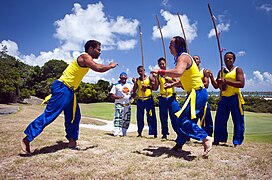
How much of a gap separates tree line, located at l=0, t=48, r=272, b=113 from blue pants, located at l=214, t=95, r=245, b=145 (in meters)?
13.3

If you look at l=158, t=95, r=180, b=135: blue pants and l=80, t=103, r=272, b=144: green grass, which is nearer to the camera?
l=158, t=95, r=180, b=135: blue pants

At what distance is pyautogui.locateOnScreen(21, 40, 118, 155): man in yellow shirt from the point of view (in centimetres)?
410

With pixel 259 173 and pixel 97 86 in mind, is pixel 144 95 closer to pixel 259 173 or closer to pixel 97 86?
pixel 259 173

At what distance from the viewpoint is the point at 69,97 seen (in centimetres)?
446

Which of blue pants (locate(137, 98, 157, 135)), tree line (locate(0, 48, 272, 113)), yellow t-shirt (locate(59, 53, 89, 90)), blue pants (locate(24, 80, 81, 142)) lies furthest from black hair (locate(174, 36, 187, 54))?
tree line (locate(0, 48, 272, 113))

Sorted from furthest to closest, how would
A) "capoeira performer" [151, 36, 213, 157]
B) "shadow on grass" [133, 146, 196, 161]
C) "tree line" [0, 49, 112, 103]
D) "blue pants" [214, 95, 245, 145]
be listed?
1. "tree line" [0, 49, 112, 103]
2. "blue pants" [214, 95, 245, 145]
3. "shadow on grass" [133, 146, 196, 161]
4. "capoeira performer" [151, 36, 213, 157]

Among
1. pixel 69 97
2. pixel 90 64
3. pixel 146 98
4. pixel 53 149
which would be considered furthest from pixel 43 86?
pixel 90 64

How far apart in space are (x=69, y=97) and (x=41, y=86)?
31.3 meters

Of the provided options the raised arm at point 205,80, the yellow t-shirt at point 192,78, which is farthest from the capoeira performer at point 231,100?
the yellow t-shirt at point 192,78

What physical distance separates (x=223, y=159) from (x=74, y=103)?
2868 mm

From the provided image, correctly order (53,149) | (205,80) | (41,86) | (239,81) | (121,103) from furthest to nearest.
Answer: (41,86), (121,103), (205,80), (239,81), (53,149)

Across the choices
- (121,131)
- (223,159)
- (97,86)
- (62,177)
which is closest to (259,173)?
(223,159)

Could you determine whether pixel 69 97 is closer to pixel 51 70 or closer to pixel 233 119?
pixel 233 119

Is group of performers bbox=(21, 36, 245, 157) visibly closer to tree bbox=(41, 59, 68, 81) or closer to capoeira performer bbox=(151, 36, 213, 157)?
capoeira performer bbox=(151, 36, 213, 157)
